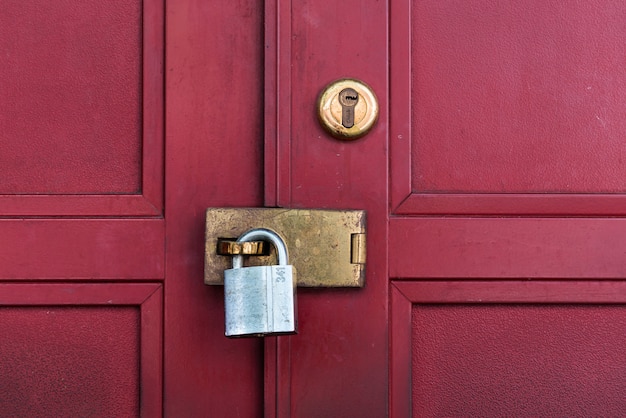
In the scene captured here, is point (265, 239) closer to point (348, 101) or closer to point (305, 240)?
point (305, 240)

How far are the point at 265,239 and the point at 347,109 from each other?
207mm

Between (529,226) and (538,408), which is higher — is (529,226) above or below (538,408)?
above

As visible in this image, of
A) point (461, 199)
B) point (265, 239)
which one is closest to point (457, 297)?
point (461, 199)

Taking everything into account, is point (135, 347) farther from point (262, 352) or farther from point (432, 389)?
point (432, 389)

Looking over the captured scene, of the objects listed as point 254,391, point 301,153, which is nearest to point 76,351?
point 254,391

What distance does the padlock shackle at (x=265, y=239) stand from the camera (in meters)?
0.63

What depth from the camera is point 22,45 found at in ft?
2.48

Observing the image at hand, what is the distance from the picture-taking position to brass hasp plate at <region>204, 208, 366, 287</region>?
0.70 m

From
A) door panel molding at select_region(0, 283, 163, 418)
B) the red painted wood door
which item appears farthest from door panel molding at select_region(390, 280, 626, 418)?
door panel molding at select_region(0, 283, 163, 418)

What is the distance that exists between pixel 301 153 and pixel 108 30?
303 millimetres

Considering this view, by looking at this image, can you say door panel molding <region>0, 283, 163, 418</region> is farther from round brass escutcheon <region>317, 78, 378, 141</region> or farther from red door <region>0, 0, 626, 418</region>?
round brass escutcheon <region>317, 78, 378, 141</region>

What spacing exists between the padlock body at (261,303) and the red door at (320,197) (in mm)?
129

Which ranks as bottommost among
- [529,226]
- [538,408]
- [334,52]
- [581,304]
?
[538,408]

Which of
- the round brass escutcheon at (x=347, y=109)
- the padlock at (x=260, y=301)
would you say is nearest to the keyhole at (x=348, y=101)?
the round brass escutcheon at (x=347, y=109)
